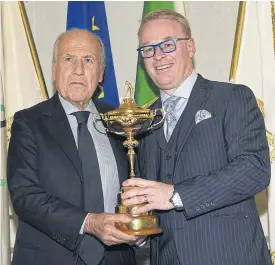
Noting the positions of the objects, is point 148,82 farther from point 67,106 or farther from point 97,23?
point 67,106

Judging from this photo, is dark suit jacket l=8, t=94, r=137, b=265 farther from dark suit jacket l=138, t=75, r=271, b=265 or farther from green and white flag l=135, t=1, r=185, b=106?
green and white flag l=135, t=1, r=185, b=106

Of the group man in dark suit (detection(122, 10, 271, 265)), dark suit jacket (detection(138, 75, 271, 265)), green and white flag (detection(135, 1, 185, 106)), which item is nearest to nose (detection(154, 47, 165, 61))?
man in dark suit (detection(122, 10, 271, 265))

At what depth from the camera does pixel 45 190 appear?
2.21 m

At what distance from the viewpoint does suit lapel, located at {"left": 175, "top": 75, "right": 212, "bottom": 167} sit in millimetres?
2180

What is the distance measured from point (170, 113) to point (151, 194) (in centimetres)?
44

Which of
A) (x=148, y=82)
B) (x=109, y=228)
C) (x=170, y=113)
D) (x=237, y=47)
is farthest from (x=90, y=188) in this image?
(x=237, y=47)

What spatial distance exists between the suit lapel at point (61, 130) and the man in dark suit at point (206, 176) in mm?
289

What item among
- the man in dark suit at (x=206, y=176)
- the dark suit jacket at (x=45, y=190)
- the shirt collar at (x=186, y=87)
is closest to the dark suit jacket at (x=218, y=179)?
the man in dark suit at (x=206, y=176)

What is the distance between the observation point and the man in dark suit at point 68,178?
214 centimetres

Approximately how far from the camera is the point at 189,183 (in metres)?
2.05

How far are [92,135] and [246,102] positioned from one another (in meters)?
0.67

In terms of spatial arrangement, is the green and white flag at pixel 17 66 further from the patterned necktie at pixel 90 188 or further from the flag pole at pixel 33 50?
the patterned necktie at pixel 90 188

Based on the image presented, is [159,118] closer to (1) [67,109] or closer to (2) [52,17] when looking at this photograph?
(1) [67,109]

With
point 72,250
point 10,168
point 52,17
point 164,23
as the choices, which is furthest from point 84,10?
point 72,250
